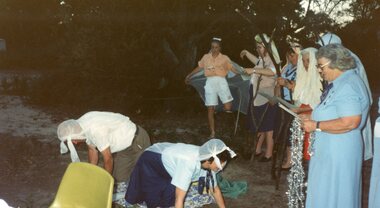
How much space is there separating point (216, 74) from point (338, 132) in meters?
4.05

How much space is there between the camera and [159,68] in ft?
46.6

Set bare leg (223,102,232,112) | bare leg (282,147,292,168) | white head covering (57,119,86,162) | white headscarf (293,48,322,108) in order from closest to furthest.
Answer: white head covering (57,119,86,162), white headscarf (293,48,322,108), bare leg (282,147,292,168), bare leg (223,102,232,112)

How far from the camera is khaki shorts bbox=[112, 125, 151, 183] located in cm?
484

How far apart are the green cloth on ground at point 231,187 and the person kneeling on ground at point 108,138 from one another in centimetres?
100

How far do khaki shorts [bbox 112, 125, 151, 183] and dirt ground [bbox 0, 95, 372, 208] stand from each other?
0.80 m

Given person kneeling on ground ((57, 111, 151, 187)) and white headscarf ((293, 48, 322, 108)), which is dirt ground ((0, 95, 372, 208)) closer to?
person kneeling on ground ((57, 111, 151, 187))

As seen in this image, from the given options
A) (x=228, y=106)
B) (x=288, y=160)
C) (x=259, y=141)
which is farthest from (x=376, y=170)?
(x=228, y=106)

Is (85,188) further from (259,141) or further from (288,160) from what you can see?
(259,141)

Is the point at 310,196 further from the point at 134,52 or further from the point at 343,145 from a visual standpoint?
the point at 134,52

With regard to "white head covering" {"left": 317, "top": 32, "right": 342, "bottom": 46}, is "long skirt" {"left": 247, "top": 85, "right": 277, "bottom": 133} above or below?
below

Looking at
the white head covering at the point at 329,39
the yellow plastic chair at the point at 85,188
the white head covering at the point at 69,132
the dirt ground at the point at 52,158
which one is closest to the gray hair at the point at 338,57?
the white head covering at the point at 329,39

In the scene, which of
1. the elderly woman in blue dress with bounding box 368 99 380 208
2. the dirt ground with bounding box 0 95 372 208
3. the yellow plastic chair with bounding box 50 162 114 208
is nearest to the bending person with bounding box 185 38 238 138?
the dirt ground with bounding box 0 95 372 208

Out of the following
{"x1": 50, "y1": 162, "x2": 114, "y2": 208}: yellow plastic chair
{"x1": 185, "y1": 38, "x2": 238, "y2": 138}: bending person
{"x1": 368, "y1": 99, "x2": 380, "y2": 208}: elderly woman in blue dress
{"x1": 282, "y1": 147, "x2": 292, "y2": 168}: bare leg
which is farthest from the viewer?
{"x1": 185, "y1": 38, "x2": 238, "y2": 138}: bending person

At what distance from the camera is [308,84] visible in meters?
4.87
